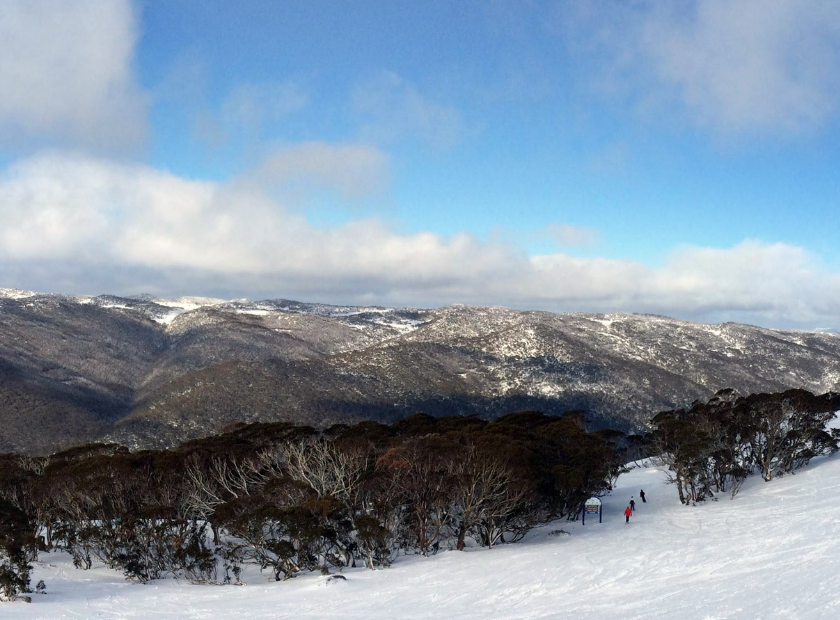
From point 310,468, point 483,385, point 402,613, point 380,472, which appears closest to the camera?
point 402,613

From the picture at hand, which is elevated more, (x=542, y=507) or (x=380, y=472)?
(x=380, y=472)

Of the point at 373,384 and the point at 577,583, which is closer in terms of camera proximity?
the point at 577,583

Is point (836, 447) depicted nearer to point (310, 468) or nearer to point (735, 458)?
point (735, 458)

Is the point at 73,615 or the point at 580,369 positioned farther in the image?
the point at 580,369

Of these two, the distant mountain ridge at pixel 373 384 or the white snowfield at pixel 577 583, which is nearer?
the white snowfield at pixel 577 583

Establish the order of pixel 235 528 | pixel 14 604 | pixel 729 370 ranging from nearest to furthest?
pixel 14 604, pixel 235 528, pixel 729 370

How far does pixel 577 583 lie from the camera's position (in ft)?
67.7

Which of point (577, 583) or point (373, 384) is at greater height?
point (373, 384)

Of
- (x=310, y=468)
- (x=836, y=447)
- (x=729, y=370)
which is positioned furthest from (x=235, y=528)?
(x=729, y=370)

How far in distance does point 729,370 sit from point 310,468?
6576 inches

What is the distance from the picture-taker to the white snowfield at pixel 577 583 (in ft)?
51.2

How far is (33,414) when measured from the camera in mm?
116812

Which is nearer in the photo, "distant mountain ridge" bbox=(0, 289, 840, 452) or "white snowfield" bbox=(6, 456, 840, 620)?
"white snowfield" bbox=(6, 456, 840, 620)

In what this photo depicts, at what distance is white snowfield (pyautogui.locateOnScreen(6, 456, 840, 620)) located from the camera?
15.6 metres
